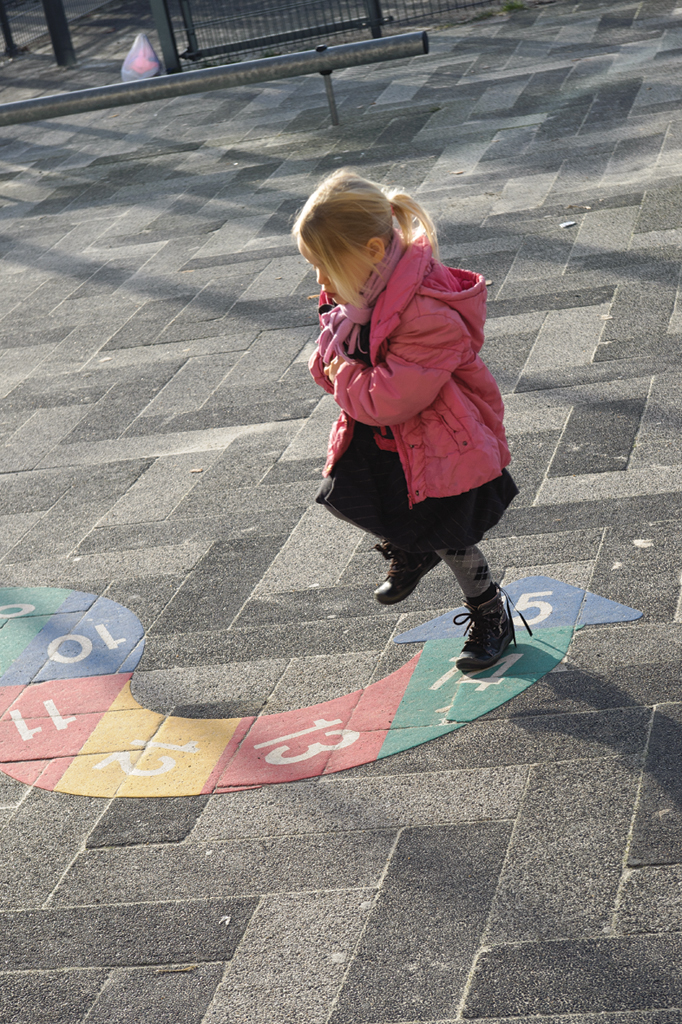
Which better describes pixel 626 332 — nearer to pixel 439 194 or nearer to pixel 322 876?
pixel 439 194

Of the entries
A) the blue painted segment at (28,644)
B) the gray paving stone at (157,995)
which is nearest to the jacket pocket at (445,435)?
the gray paving stone at (157,995)

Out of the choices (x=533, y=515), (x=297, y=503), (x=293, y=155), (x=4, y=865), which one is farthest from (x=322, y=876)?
(x=293, y=155)

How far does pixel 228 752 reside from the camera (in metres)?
3.43

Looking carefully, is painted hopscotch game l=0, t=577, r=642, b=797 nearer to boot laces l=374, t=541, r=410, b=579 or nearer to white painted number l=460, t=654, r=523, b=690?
white painted number l=460, t=654, r=523, b=690

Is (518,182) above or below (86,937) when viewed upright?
above

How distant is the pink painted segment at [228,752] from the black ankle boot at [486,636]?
27.2 inches

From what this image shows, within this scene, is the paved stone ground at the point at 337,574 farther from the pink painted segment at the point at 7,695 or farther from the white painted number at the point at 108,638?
the pink painted segment at the point at 7,695

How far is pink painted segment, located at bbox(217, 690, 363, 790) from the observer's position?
329 centimetres

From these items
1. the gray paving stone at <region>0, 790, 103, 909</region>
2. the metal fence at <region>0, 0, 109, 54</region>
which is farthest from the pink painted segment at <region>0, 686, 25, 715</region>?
the metal fence at <region>0, 0, 109, 54</region>

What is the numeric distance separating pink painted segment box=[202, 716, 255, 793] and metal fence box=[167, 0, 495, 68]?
11180 millimetres

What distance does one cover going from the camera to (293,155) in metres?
9.72

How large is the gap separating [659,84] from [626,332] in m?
4.65

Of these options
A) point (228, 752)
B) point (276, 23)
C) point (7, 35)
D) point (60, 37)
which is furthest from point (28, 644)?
point (7, 35)

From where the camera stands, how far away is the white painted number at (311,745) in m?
3.33
